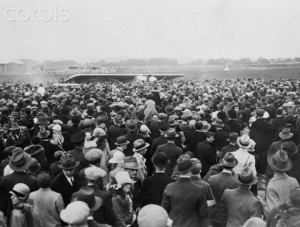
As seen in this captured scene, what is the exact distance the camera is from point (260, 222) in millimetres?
2902

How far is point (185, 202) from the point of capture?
4.26 metres

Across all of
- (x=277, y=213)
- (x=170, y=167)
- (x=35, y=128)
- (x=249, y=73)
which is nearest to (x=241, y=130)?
(x=170, y=167)

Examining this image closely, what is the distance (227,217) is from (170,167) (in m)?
2.04

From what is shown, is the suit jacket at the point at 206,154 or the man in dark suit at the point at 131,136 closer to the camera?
the suit jacket at the point at 206,154

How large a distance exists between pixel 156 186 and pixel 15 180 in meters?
1.85

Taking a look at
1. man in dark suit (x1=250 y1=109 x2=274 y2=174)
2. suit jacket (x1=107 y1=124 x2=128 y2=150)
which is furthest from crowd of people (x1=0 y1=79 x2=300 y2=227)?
man in dark suit (x1=250 y1=109 x2=274 y2=174)

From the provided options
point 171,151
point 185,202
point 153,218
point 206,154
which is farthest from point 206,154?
point 153,218

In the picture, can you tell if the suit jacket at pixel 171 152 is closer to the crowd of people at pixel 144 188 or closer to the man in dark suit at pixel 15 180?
the crowd of people at pixel 144 188

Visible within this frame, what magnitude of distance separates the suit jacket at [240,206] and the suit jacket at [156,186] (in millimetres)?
860

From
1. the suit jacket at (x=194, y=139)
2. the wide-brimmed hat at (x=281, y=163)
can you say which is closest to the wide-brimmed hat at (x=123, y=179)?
the wide-brimmed hat at (x=281, y=163)

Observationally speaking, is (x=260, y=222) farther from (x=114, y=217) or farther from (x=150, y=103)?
(x=150, y=103)

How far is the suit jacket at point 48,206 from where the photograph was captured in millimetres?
4426

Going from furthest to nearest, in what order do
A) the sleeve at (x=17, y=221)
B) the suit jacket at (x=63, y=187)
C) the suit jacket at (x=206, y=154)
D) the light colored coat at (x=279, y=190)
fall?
the suit jacket at (x=206, y=154) < the suit jacket at (x=63, y=187) < the light colored coat at (x=279, y=190) < the sleeve at (x=17, y=221)

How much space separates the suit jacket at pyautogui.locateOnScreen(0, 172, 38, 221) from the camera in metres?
4.89
